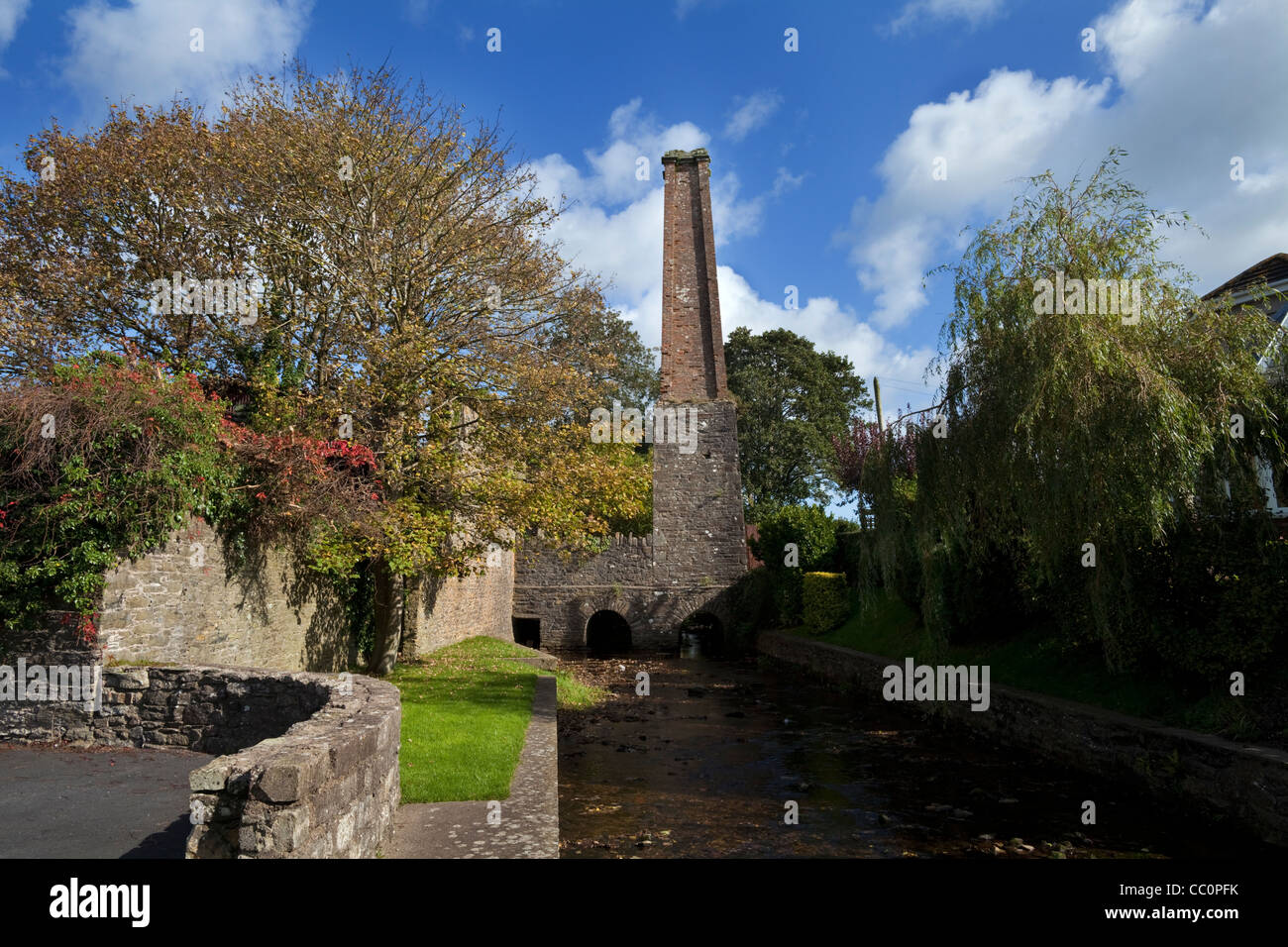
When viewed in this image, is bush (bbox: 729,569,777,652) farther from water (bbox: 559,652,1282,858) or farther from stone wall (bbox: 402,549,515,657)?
water (bbox: 559,652,1282,858)

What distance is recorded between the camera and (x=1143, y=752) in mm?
8727

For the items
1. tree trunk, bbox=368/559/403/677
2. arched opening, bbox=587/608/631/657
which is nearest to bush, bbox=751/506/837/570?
arched opening, bbox=587/608/631/657

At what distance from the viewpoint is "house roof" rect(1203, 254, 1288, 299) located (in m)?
14.8

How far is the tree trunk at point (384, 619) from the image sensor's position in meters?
13.5

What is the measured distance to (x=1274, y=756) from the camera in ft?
23.5

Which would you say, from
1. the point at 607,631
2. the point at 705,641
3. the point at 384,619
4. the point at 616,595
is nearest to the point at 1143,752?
the point at 384,619

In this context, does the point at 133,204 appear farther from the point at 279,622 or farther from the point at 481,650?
the point at 481,650

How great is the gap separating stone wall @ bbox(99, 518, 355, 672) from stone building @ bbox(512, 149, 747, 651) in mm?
14078

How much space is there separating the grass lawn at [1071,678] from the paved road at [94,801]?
9723 mm

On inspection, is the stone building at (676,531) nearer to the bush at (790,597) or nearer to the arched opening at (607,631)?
the arched opening at (607,631)

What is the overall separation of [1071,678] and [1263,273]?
31.5ft

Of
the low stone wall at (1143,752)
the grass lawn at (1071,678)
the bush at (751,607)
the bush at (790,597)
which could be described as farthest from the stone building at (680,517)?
the low stone wall at (1143,752)
